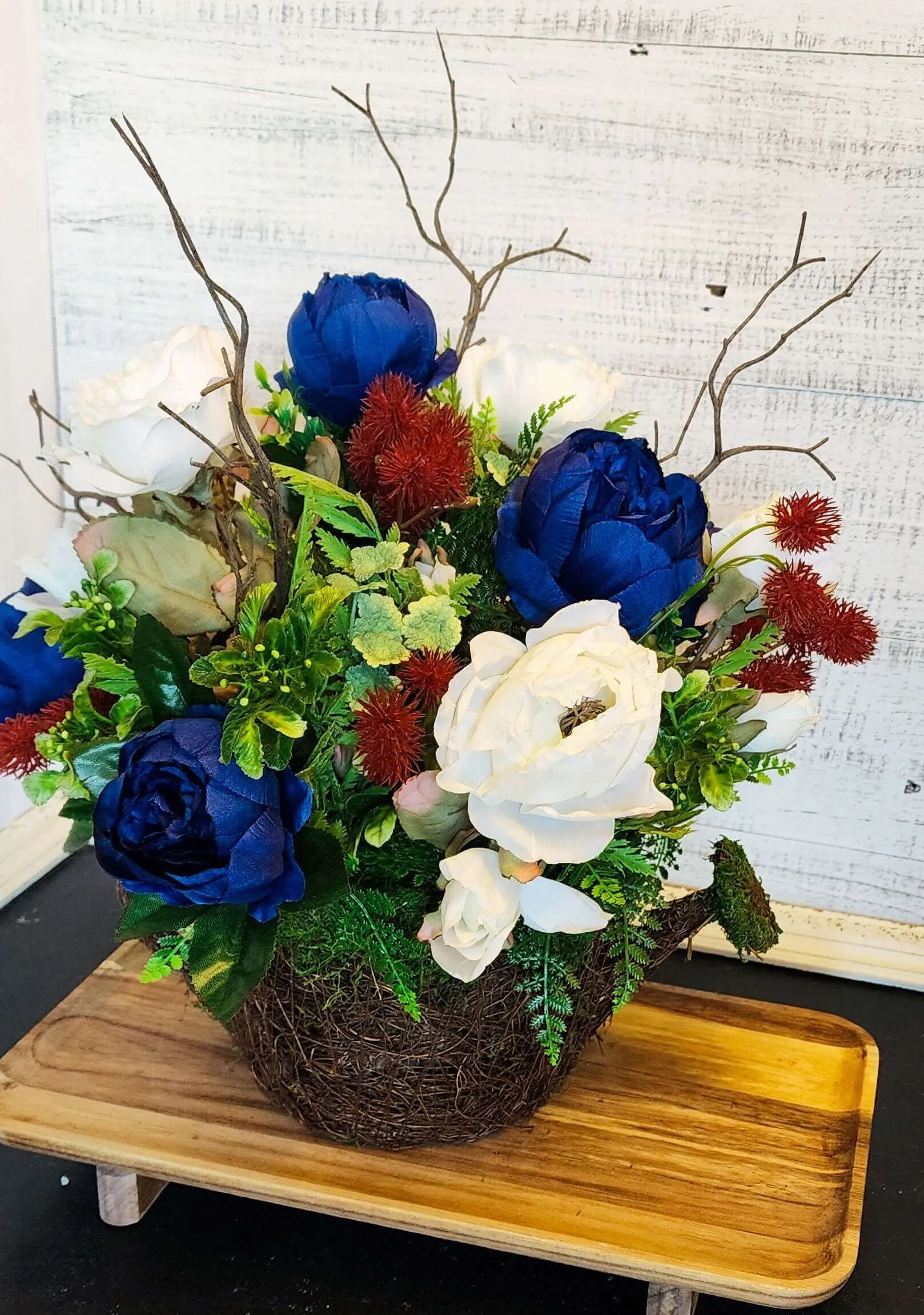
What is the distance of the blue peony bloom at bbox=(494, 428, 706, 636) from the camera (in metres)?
0.50

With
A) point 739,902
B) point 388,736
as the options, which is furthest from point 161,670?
point 739,902

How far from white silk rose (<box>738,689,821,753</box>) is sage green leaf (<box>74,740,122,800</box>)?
28 cm

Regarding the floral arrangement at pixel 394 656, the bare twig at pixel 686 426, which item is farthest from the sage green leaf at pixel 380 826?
the bare twig at pixel 686 426

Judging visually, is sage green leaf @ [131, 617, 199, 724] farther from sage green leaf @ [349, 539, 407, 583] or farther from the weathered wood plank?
the weathered wood plank

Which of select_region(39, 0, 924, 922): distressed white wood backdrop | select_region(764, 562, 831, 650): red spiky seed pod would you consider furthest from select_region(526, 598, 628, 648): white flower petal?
select_region(39, 0, 924, 922): distressed white wood backdrop

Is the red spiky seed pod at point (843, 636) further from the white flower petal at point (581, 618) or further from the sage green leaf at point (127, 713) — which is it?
the sage green leaf at point (127, 713)

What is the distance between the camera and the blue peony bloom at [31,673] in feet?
1.88

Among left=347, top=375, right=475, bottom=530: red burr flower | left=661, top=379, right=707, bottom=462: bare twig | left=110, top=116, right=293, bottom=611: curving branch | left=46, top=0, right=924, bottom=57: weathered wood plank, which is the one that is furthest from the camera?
left=46, top=0, right=924, bottom=57: weathered wood plank

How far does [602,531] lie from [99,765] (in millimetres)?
231

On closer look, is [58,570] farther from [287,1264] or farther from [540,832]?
[287,1264]

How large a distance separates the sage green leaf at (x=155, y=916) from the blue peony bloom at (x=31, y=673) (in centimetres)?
12

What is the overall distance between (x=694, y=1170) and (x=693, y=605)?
302mm

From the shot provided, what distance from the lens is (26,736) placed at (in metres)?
0.55

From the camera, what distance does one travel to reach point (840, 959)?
968 millimetres
